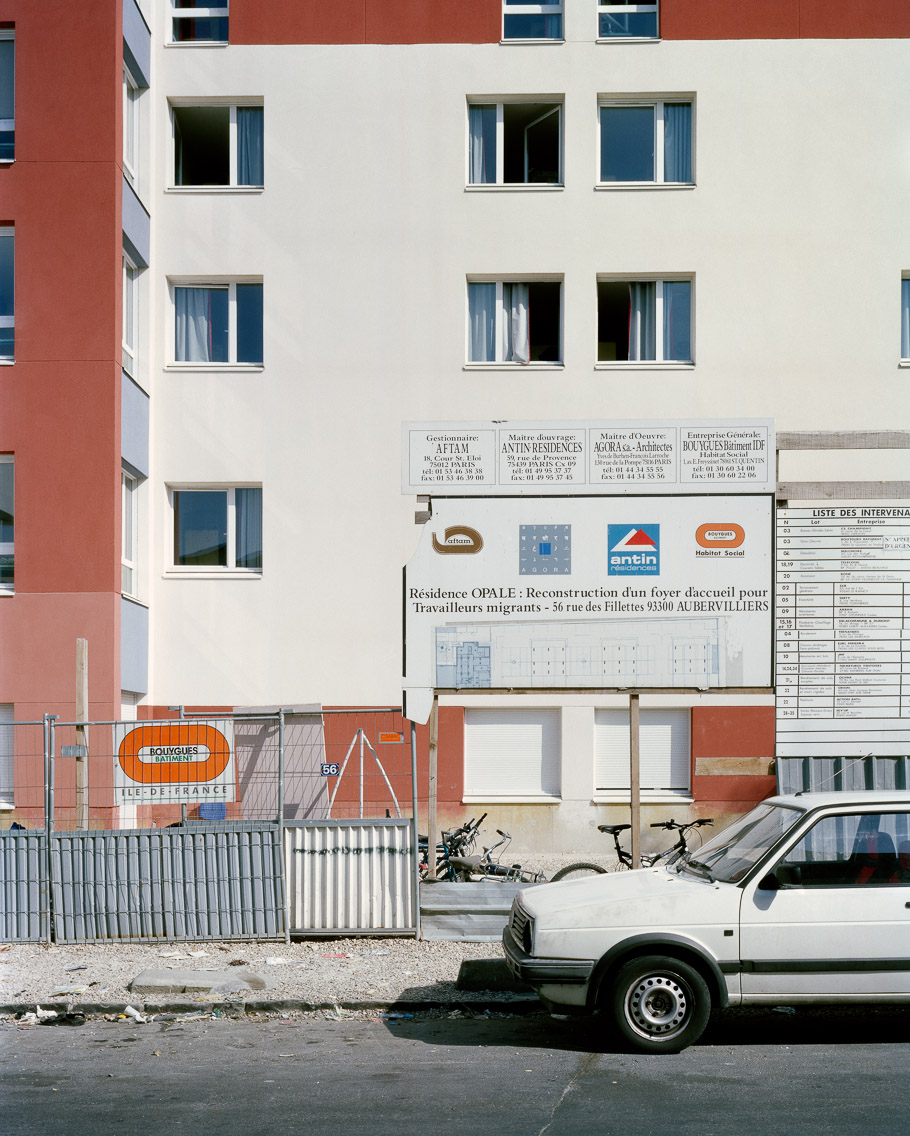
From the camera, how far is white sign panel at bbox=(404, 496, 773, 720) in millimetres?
11547

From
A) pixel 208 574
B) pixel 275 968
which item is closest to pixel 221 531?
pixel 208 574

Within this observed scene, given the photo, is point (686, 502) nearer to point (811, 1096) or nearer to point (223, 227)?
point (811, 1096)

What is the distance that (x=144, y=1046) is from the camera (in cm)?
790

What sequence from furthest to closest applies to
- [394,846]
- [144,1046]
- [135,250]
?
1. [135,250]
2. [394,846]
3. [144,1046]

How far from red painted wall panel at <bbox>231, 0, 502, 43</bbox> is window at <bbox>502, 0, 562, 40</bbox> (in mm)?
314

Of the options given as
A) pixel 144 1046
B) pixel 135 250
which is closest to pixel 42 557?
pixel 135 250

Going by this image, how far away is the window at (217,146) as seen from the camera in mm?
19672

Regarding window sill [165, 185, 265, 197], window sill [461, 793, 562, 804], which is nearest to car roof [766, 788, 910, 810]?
window sill [461, 793, 562, 804]

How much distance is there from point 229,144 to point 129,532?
6721 millimetres

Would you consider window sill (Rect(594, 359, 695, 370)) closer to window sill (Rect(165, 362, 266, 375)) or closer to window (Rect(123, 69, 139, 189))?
window sill (Rect(165, 362, 266, 375))

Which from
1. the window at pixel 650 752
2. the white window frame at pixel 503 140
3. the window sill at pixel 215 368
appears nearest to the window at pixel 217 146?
the window sill at pixel 215 368

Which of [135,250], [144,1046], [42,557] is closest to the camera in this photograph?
[144,1046]

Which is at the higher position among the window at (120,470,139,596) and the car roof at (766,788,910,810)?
the window at (120,470,139,596)

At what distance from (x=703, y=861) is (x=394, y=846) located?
11.6 feet
